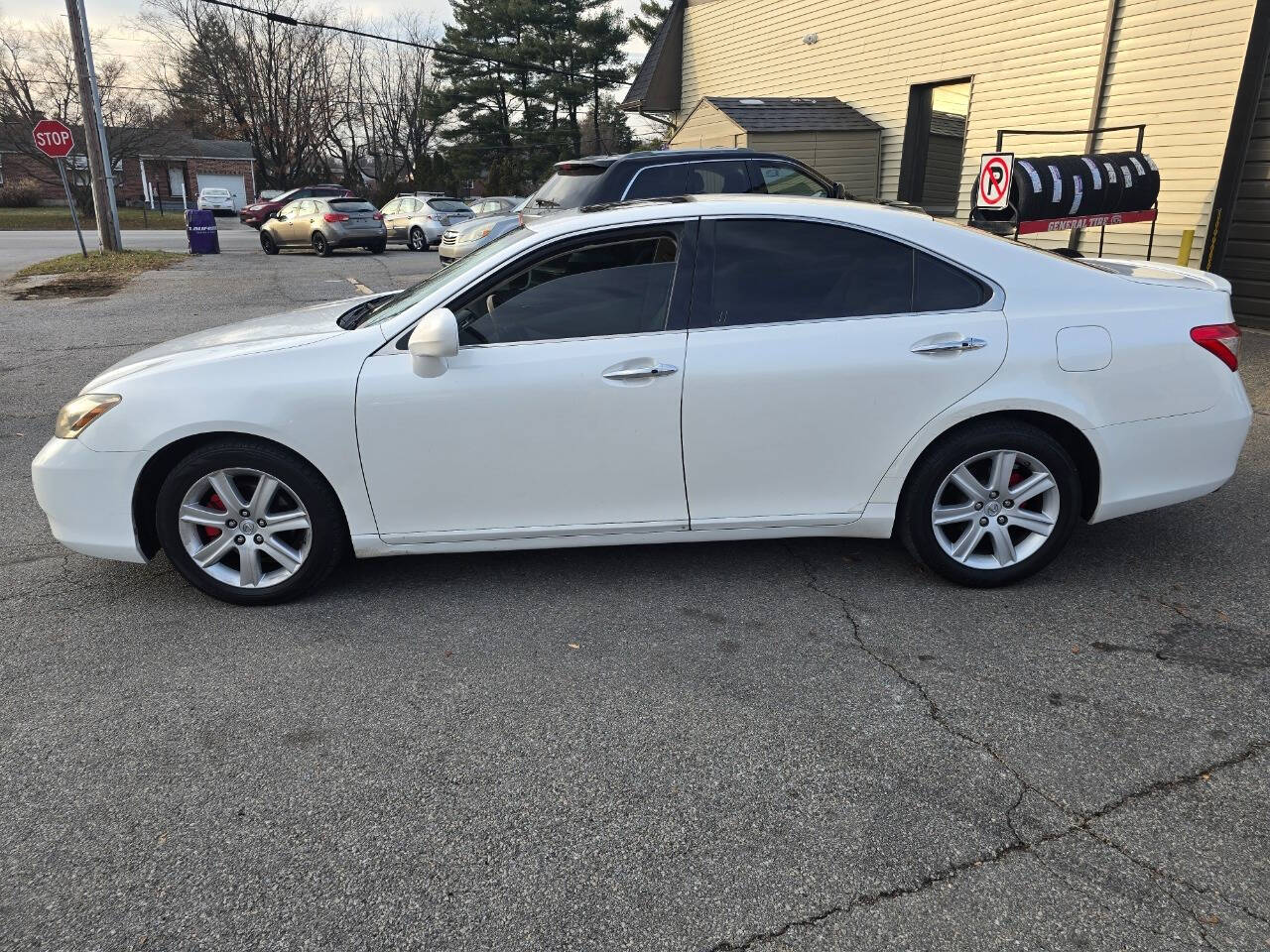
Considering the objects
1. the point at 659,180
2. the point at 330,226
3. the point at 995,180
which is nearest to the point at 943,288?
the point at 659,180

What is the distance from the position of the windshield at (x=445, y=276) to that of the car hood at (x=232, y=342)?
203mm

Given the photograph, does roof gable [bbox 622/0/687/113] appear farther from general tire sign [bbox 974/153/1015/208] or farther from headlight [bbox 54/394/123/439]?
headlight [bbox 54/394/123/439]

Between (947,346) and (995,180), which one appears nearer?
(947,346)

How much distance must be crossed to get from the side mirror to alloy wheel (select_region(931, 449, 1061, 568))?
6.74 ft

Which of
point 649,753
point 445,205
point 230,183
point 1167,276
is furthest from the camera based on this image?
point 230,183

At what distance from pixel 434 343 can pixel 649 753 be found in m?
1.71

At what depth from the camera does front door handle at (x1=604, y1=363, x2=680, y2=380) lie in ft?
11.6

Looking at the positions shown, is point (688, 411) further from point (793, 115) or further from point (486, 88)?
point (486, 88)

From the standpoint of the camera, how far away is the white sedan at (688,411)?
3576mm

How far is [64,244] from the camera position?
27.0 meters

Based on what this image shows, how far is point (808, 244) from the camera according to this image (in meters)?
3.77

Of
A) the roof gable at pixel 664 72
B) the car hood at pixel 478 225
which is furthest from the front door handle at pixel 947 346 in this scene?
the roof gable at pixel 664 72

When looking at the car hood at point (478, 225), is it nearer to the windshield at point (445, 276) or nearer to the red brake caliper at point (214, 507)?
the windshield at point (445, 276)

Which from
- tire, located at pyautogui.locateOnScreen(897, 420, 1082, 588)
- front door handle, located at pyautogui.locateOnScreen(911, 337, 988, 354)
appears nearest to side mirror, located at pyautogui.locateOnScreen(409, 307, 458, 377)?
front door handle, located at pyautogui.locateOnScreen(911, 337, 988, 354)
